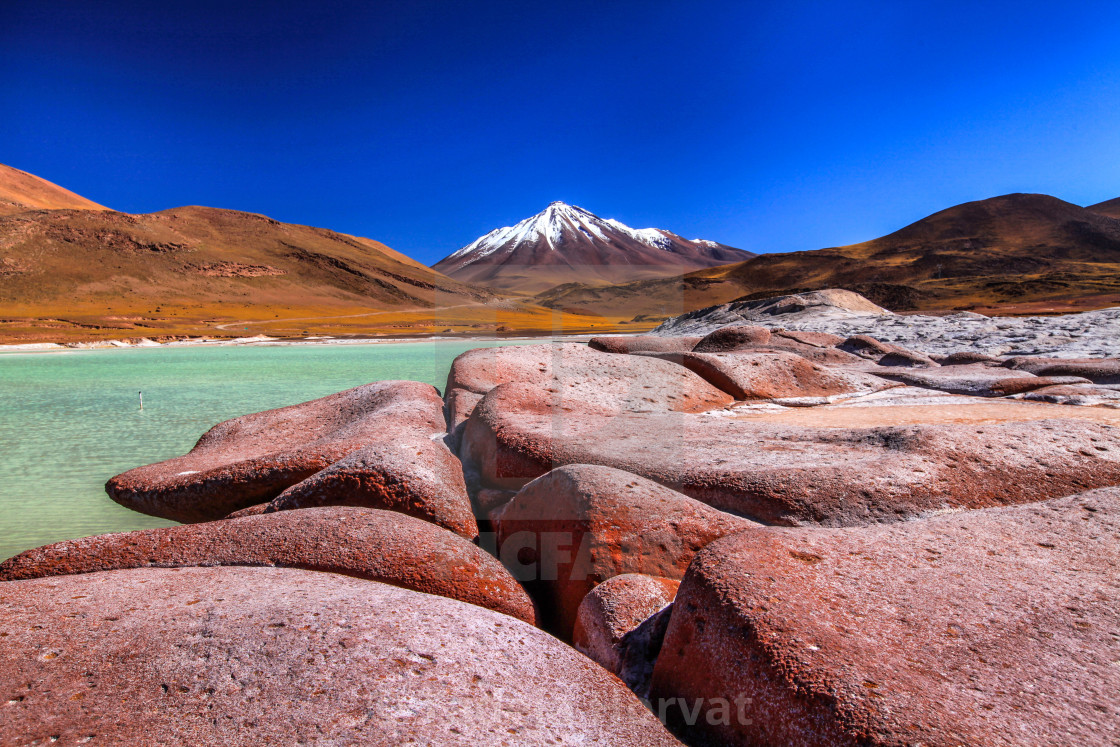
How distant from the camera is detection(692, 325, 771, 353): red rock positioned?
8586mm

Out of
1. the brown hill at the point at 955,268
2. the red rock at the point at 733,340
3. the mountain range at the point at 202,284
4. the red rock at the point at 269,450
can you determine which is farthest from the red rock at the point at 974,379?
the brown hill at the point at 955,268

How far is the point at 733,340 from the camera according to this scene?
8727 mm

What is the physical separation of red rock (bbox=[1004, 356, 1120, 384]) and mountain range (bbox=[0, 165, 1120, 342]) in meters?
27.0

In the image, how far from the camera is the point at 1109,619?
162cm

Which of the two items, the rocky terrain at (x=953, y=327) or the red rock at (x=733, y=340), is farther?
the rocky terrain at (x=953, y=327)

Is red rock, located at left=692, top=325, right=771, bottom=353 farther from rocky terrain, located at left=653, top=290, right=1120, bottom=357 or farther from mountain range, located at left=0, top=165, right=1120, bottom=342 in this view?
mountain range, located at left=0, top=165, right=1120, bottom=342

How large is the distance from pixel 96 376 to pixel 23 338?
69.7 ft

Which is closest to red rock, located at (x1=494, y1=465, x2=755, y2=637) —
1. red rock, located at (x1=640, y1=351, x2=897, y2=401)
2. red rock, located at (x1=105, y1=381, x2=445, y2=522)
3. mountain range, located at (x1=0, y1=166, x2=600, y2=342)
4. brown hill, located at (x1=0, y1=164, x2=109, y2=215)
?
red rock, located at (x1=105, y1=381, x2=445, y2=522)

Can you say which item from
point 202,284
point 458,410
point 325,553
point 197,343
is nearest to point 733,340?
point 458,410

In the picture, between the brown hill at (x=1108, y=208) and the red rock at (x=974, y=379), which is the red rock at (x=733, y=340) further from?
the brown hill at (x=1108, y=208)

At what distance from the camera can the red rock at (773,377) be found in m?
6.10

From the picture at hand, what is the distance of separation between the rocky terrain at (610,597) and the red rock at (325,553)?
1cm

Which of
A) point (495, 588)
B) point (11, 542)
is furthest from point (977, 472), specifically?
point (11, 542)

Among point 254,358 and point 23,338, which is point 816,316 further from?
point 23,338
